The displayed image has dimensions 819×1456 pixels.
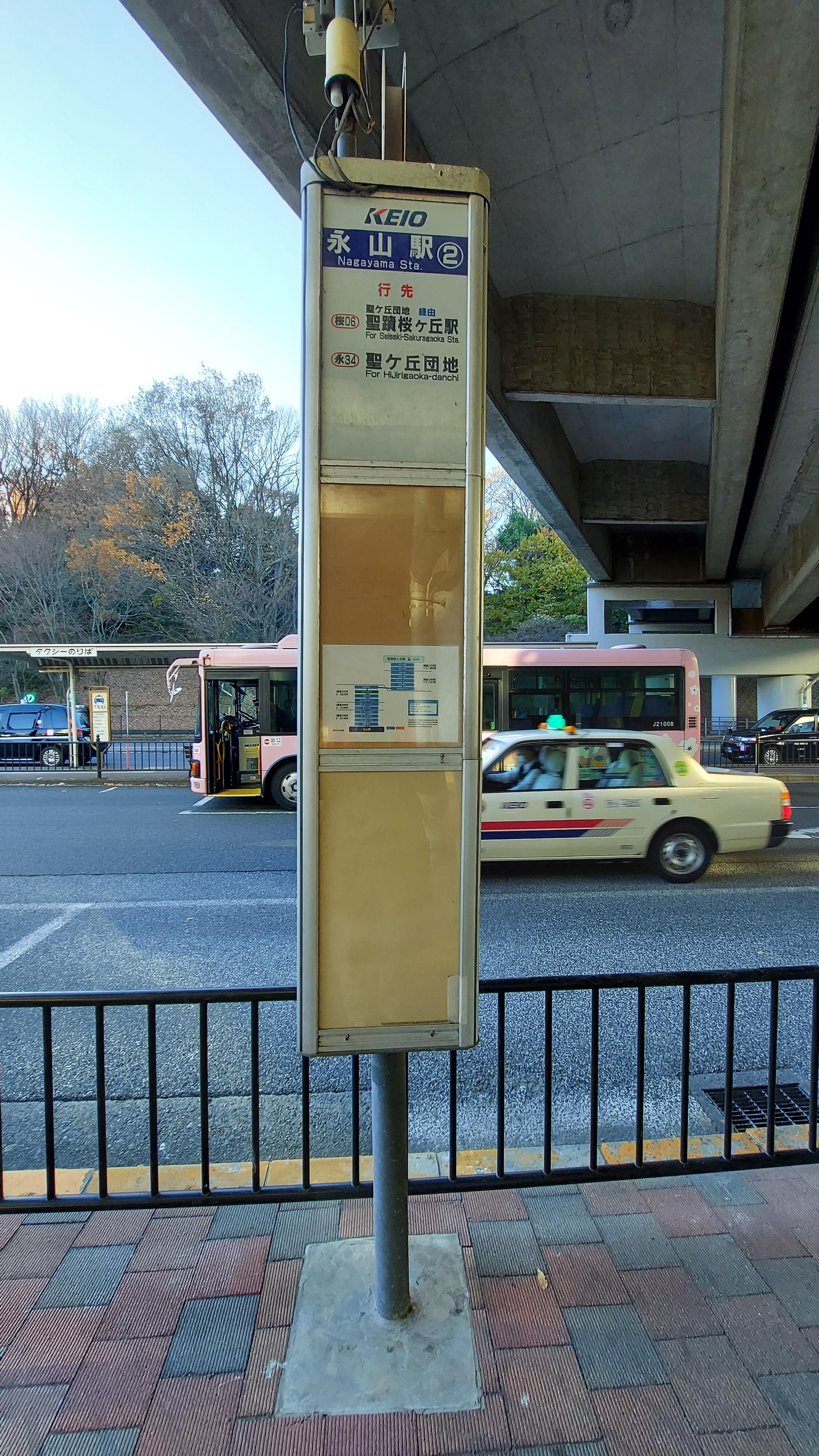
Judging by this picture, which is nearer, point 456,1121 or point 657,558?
point 456,1121

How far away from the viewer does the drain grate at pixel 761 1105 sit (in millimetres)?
3311

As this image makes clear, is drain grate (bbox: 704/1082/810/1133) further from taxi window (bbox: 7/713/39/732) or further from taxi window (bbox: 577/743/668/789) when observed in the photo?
taxi window (bbox: 7/713/39/732)

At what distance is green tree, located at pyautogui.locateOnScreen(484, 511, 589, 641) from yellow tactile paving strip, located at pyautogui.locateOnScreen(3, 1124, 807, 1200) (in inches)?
1398

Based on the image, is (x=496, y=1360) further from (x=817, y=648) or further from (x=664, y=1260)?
(x=817, y=648)

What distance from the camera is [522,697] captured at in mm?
13852

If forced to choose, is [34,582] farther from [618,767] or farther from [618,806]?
[618,806]

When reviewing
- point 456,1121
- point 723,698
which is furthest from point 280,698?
point 723,698

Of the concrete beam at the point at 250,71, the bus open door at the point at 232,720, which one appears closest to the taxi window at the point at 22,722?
the bus open door at the point at 232,720

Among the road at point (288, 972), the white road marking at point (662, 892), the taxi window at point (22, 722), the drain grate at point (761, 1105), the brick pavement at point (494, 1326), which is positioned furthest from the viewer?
the taxi window at point (22, 722)

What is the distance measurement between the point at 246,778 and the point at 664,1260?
40.3ft

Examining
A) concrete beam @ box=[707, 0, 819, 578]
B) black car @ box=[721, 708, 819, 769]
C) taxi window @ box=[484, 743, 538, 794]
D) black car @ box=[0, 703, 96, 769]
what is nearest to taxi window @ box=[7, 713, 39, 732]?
black car @ box=[0, 703, 96, 769]

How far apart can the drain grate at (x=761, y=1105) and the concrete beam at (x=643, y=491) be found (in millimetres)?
14212

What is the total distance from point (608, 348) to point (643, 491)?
314 inches

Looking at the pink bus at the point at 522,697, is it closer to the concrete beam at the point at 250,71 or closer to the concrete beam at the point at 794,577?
the concrete beam at the point at 794,577
